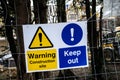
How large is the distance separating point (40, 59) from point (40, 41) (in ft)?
0.73

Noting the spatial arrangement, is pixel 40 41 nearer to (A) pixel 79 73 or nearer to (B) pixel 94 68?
(A) pixel 79 73

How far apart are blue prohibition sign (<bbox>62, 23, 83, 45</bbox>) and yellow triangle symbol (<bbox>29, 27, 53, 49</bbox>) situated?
0.24 metres

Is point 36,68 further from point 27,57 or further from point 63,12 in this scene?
point 63,12

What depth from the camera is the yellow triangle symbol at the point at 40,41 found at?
→ 191 inches

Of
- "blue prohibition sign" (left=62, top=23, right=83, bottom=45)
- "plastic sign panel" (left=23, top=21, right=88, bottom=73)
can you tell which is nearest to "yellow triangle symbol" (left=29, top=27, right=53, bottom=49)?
"plastic sign panel" (left=23, top=21, right=88, bottom=73)

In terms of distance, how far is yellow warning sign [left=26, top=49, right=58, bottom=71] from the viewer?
191 inches

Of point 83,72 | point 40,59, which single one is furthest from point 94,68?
point 40,59

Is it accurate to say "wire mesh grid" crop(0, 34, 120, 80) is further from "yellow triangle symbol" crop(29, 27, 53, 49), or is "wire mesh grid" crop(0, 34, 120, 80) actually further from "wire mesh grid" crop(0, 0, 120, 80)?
"yellow triangle symbol" crop(29, 27, 53, 49)

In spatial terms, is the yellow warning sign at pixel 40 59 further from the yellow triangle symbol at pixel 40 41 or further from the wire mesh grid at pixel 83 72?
the wire mesh grid at pixel 83 72

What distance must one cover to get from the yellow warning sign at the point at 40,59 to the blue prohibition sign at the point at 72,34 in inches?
10.3

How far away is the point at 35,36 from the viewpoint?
4.86 metres

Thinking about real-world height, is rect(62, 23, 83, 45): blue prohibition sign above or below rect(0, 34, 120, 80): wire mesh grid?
above

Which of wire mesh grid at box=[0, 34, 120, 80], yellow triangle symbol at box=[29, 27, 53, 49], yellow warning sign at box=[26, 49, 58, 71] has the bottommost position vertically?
wire mesh grid at box=[0, 34, 120, 80]

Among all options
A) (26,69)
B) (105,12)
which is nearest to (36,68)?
(26,69)
